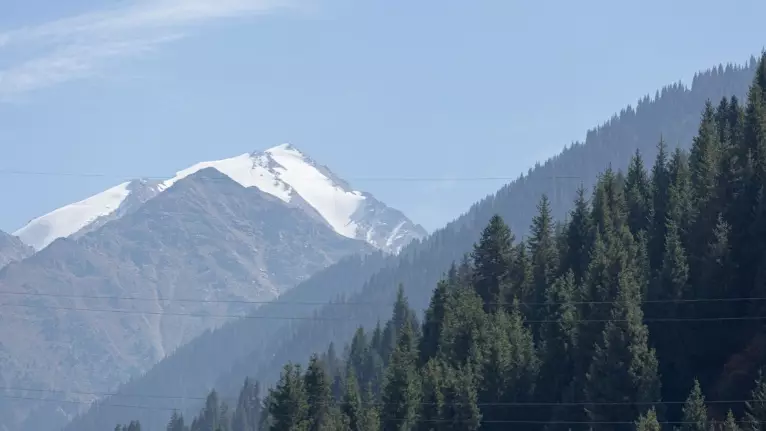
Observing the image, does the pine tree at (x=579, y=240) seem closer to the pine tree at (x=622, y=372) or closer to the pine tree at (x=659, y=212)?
the pine tree at (x=659, y=212)

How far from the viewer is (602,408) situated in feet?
264

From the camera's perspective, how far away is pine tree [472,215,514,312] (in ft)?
400

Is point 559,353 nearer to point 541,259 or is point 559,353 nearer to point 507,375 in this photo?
point 507,375

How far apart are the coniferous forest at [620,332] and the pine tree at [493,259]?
10.2 ft

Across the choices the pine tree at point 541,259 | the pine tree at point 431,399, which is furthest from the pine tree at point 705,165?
the pine tree at point 431,399

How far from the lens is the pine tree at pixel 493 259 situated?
4801 inches

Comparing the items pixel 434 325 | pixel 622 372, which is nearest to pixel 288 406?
pixel 434 325

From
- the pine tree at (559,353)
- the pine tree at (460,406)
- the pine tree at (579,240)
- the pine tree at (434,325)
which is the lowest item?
the pine tree at (460,406)

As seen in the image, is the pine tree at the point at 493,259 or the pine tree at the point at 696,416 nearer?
the pine tree at the point at 696,416

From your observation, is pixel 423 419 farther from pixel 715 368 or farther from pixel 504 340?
pixel 715 368

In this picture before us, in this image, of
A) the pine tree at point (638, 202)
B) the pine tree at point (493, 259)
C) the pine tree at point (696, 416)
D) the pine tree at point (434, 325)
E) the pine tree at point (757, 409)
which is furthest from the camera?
the pine tree at point (493, 259)

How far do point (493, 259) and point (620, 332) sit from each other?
4198 cm

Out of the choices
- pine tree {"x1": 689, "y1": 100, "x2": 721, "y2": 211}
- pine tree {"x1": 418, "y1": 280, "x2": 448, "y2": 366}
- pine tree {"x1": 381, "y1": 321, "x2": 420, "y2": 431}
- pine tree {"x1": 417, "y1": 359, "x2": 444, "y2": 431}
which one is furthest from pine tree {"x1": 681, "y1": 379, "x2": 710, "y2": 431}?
pine tree {"x1": 418, "y1": 280, "x2": 448, "y2": 366}

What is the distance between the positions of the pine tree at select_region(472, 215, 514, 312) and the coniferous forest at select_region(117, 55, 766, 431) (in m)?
3.11
